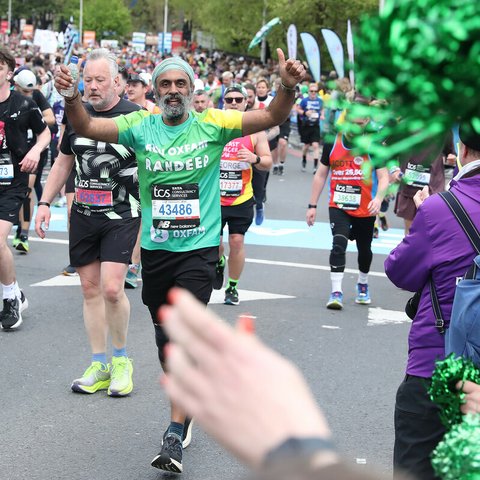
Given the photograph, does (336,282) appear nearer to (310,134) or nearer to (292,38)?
(310,134)

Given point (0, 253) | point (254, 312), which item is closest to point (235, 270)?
point (254, 312)

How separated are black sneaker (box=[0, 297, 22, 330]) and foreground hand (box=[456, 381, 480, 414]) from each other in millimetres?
5911

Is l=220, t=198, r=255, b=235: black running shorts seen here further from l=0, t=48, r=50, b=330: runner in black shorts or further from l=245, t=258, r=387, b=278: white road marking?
l=245, t=258, r=387, b=278: white road marking

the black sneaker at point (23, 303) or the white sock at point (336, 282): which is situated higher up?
the white sock at point (336, 282)

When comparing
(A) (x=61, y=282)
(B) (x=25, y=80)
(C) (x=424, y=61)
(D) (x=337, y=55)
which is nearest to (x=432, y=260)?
(C) (x=424, y=61)

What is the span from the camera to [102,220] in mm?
6293

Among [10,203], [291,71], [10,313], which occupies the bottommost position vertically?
[10,313]

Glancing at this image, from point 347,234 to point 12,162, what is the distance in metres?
3.05

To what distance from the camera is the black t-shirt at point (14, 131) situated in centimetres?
778

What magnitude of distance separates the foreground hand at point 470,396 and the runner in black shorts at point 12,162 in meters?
5.63

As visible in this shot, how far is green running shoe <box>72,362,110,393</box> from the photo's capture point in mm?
6332

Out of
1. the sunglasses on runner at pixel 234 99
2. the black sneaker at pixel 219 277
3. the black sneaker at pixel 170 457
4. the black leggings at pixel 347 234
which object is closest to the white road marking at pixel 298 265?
the black leggings at pixel 347 234

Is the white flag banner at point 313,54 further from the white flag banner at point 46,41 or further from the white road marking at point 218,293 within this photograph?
the white flag banner at point 46,41

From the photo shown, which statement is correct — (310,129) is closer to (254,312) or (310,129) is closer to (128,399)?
(254,312)
